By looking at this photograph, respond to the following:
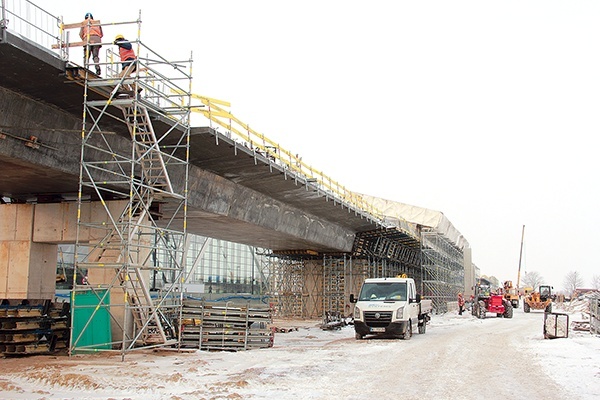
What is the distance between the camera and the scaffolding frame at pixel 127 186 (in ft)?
47.6

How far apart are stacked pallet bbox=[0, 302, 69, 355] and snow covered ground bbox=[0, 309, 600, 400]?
1.65 ft

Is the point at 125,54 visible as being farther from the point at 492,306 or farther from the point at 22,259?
the point at 492,306

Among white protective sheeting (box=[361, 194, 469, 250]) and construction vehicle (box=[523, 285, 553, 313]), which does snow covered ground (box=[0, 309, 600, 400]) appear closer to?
white protective sheeting (box=[361, 194, 469, 250])

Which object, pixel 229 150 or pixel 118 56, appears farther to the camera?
pixel 229 150

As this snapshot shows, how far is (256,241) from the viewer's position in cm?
3331

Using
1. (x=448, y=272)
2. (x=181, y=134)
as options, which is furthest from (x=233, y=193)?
(x=448, y=272)

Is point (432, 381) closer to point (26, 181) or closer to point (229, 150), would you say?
point (229, 150)

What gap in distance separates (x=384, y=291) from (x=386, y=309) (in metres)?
0.99

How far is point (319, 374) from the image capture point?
41.1ft

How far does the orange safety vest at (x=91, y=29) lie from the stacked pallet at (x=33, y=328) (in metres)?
6.69

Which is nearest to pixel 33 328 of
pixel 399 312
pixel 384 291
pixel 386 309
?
pixel 386 309

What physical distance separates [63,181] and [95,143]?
163 centimetres

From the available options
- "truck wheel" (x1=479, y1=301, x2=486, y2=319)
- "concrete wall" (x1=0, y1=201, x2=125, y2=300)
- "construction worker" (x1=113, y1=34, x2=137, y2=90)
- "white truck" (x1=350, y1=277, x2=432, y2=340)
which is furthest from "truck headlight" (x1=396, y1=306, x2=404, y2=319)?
"truck wheel" (x1=479, y1=301, x2=486, y2=319)

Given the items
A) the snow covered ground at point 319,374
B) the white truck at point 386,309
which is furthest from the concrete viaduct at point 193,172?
the white truck at point 386,309
